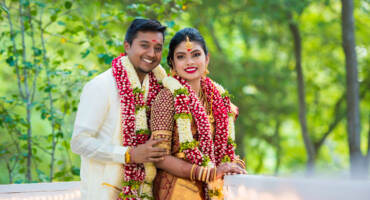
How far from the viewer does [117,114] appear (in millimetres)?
2834

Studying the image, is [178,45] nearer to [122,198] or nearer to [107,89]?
[107,89]

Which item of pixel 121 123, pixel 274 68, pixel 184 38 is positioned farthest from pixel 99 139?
pixel 274 68

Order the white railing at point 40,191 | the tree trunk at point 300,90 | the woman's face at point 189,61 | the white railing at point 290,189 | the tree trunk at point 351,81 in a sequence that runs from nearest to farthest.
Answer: the white railing at point 290,189 → the woman's face at point 189,61 → the white railing at point 40,191 → the tree trunk at point 351,81 → the tree trunk at point 300,90

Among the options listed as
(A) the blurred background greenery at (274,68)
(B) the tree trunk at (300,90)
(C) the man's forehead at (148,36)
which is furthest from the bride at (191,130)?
(B) the tree trunk at (300,90)

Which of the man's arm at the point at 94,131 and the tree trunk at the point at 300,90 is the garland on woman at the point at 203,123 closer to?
the man's arm at the point at 94,131

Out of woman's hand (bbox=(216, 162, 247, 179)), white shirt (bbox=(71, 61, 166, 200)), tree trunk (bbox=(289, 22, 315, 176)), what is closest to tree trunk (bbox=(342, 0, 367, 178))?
tree trunk (bbox=(289, 22, 315, 176))

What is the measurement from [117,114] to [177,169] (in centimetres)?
63

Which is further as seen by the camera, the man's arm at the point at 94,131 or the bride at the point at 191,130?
the man's arm at the point at 94,131

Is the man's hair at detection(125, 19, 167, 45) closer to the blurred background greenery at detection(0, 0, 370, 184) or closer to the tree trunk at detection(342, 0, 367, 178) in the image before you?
the blurred background greenery at detection(0, 0, 370, 184)

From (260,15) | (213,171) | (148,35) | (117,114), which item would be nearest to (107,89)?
(117,114)

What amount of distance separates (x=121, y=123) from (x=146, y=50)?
52 centimetres

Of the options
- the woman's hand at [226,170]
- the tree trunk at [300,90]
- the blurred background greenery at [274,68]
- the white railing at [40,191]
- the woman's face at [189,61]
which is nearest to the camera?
the woman's hand at [226,170]

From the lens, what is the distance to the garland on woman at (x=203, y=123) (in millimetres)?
2484

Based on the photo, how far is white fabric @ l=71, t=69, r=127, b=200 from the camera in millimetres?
2701
